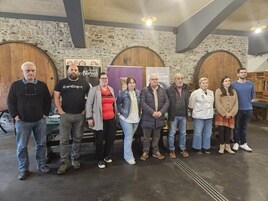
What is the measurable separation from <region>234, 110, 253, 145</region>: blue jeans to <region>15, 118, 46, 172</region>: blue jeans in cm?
339

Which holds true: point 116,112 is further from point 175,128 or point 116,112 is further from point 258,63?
point 258,63

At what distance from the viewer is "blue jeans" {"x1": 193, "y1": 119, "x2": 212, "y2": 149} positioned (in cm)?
373

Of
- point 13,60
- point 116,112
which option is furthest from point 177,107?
point 13,60

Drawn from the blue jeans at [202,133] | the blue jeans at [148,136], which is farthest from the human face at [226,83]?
the blue jeans at [148,136]

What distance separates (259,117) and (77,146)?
6.87 metres

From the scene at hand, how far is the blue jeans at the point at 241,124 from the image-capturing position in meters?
3.89

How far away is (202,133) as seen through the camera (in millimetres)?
3846

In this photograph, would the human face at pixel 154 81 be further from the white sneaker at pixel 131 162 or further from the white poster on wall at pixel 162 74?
the white poster on wall at pixel 162 74

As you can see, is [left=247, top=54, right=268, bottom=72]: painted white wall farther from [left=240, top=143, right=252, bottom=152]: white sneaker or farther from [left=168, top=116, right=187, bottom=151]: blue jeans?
[left=168, top=116, right=187, bottom=151]: blue jeans

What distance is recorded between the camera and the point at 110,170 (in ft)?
10.4

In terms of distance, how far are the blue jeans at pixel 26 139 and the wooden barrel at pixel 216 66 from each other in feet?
16.7

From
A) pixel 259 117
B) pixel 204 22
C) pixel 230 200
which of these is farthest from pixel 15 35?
pixel 259 117

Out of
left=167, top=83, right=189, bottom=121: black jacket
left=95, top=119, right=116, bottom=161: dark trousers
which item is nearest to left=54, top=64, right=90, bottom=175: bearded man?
left=95, top=119, right=116, bottom=161: dark trousers

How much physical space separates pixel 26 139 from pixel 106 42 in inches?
155
